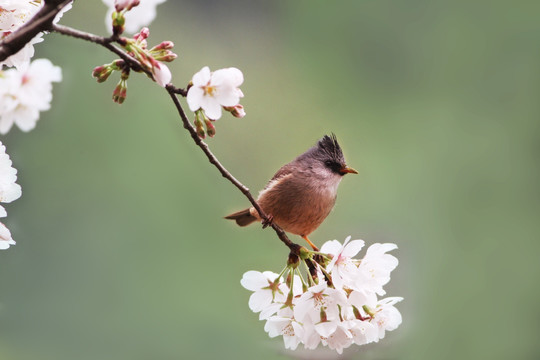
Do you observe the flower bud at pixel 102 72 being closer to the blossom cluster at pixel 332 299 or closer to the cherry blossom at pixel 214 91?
the cherry blossom at pixel 214 91

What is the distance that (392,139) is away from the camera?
5.61 meters

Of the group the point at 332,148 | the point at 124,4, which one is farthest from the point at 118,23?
the point at 332,148

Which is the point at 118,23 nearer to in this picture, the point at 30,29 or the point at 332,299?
the point at 30,29

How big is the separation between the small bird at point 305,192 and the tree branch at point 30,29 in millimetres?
Answer: 1057

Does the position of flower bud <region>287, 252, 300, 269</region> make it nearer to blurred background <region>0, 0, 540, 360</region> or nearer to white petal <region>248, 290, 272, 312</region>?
white petal <region>248, 290, 272, 312</region>

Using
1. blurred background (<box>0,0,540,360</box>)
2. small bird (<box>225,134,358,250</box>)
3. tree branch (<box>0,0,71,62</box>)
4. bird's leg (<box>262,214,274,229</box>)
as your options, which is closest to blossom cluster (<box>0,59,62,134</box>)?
tree branch (<box>0,0,71,62</box>)

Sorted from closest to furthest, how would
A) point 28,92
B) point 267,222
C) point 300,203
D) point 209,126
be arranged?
point 28,92 < point 209,126 < point 267,222 < point 300,203

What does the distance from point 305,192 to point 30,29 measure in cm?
118

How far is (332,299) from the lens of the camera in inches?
36.0

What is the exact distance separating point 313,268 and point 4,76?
58 centimetres

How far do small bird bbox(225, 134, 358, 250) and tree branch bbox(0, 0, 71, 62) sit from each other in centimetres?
106

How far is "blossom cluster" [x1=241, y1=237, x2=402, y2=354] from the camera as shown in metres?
0.92

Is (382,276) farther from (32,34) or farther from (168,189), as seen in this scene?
(168,189)

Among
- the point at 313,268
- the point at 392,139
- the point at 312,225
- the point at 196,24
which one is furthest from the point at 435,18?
the point at 313,268
